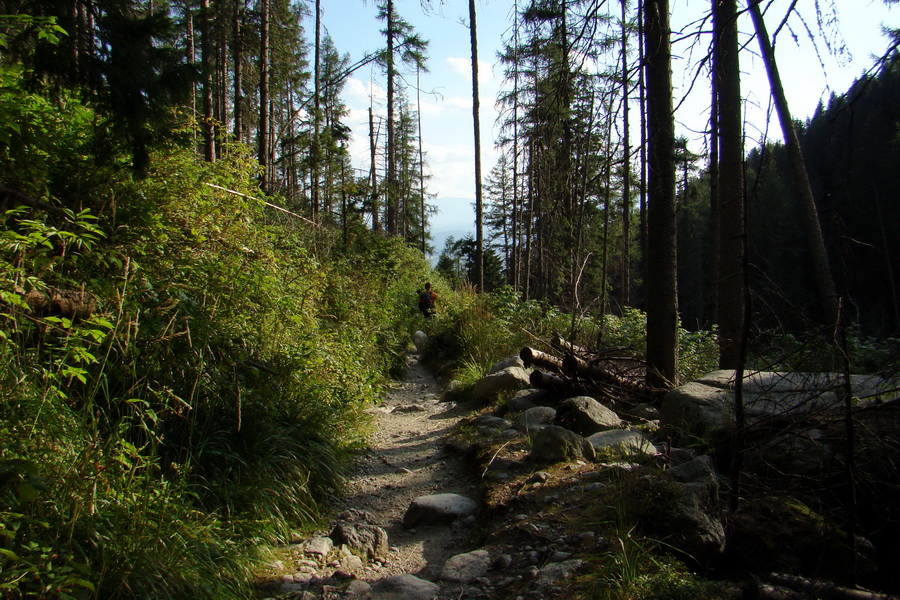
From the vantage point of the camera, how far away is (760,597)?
231cm

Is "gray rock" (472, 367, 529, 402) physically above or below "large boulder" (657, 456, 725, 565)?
above

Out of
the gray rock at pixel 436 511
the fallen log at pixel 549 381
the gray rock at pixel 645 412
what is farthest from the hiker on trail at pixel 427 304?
the gray rock at pixel 436 511

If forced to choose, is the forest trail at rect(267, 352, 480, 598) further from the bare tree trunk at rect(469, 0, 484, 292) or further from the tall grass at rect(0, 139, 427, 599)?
the bare tree trunk at rect(469, 0, 484, 292)

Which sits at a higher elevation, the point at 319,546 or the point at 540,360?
the point at 540,360

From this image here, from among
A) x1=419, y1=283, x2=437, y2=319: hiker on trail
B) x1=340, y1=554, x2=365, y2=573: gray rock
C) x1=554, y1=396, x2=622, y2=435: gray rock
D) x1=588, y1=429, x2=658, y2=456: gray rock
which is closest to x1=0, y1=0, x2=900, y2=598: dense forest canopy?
x1=340, y1=554, x2=365, y2=573: gray rock

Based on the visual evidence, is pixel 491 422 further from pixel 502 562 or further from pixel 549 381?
pixel 502 562

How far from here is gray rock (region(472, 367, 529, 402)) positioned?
7.59 meters

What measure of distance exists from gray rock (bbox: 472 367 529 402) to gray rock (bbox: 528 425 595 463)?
9.46 feet

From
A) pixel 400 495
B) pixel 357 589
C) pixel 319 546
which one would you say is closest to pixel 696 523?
pixel 357 589

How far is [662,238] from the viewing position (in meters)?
5.55

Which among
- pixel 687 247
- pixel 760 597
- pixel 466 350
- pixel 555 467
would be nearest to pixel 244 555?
pixel 555 467

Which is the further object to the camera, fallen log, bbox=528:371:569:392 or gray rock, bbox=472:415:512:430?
fallen log, bbox=528:371:569:392

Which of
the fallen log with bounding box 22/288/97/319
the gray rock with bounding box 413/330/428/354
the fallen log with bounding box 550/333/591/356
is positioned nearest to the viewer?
the fallen log with bounding box 22/288/97/319

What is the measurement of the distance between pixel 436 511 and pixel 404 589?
1.18 meters
